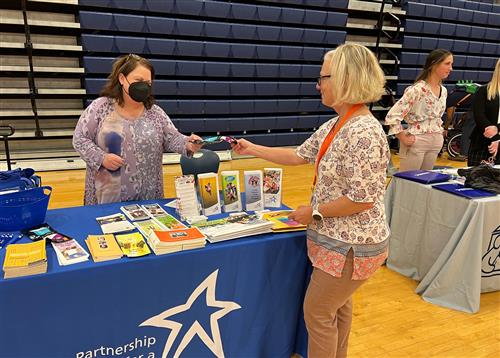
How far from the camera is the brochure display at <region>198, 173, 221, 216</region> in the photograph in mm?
2025

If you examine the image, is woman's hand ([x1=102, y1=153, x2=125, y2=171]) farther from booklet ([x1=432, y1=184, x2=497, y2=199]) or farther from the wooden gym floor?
booklet ([x1=432, y1=184, x2=497, y2=199])

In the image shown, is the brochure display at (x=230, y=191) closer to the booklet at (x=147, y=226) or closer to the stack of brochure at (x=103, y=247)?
the booklet at (x=147, y=226)

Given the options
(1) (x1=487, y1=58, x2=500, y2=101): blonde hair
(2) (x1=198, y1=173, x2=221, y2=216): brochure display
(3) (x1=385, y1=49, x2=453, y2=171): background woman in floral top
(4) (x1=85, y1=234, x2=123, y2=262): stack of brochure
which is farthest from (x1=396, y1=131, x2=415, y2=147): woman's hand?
(4) (x1=85, y1=234, x2=123, y2=262): stack of brochure

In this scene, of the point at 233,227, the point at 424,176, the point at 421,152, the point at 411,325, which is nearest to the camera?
the point at 233,227

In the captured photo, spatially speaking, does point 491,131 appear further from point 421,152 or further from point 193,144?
point 193,144

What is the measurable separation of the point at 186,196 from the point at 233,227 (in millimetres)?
304

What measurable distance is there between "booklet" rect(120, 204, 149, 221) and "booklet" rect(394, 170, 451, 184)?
196 centimetres

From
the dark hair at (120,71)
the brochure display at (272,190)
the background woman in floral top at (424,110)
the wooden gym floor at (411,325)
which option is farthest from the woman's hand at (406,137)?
the dark hair at (120,71)

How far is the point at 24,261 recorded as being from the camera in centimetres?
140

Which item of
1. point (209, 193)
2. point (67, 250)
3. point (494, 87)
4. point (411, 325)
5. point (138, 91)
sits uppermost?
point (494, 87)

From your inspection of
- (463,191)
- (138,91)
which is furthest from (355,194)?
(463,191)

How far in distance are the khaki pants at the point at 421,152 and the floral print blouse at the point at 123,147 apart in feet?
6.25

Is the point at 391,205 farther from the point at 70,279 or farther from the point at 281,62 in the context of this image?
the point at 281,62

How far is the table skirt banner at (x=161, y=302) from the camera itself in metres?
1.42
